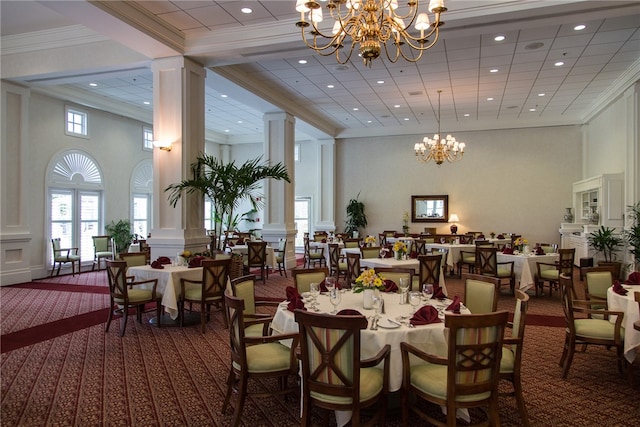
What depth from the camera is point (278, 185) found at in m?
11.4

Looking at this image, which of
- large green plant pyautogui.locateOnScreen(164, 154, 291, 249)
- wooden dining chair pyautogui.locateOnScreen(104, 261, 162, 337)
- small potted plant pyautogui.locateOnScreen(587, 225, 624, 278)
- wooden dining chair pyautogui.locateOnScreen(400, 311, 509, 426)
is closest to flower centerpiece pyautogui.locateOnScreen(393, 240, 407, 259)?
large green plant pyautogui.locateOnScreen(164, 154, 291, 249)

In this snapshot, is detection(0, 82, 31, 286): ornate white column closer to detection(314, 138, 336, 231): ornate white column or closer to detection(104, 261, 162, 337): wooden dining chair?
detection(104, 261, 162, 337): wooden dining chair

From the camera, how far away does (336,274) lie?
8781 mm

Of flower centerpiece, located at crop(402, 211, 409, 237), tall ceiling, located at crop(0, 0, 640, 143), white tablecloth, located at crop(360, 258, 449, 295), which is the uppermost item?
tall ceiling, located at crop(0, 0, 640, 143)

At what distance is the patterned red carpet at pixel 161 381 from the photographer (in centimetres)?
324

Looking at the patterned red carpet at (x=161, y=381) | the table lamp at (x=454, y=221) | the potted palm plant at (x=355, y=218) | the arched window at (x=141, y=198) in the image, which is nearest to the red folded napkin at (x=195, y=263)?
the patterned red carpet at (x=161, y=381)

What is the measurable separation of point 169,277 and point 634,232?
344 inches

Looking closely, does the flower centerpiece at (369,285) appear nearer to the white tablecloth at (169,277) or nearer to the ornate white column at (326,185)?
the white tablecloth at (169,277)

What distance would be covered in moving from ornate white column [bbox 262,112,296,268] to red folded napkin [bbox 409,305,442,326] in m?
8.38

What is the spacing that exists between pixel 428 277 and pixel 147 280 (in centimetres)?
406

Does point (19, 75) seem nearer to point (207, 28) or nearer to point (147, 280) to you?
point (207, 28)

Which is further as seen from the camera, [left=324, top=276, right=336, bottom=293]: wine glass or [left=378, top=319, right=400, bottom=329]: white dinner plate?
[left=324, top=276, right=336, bottom=293]: wine glass

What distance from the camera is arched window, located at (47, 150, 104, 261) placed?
34.8 feet

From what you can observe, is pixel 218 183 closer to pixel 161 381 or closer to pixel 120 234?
pixel 161 381
